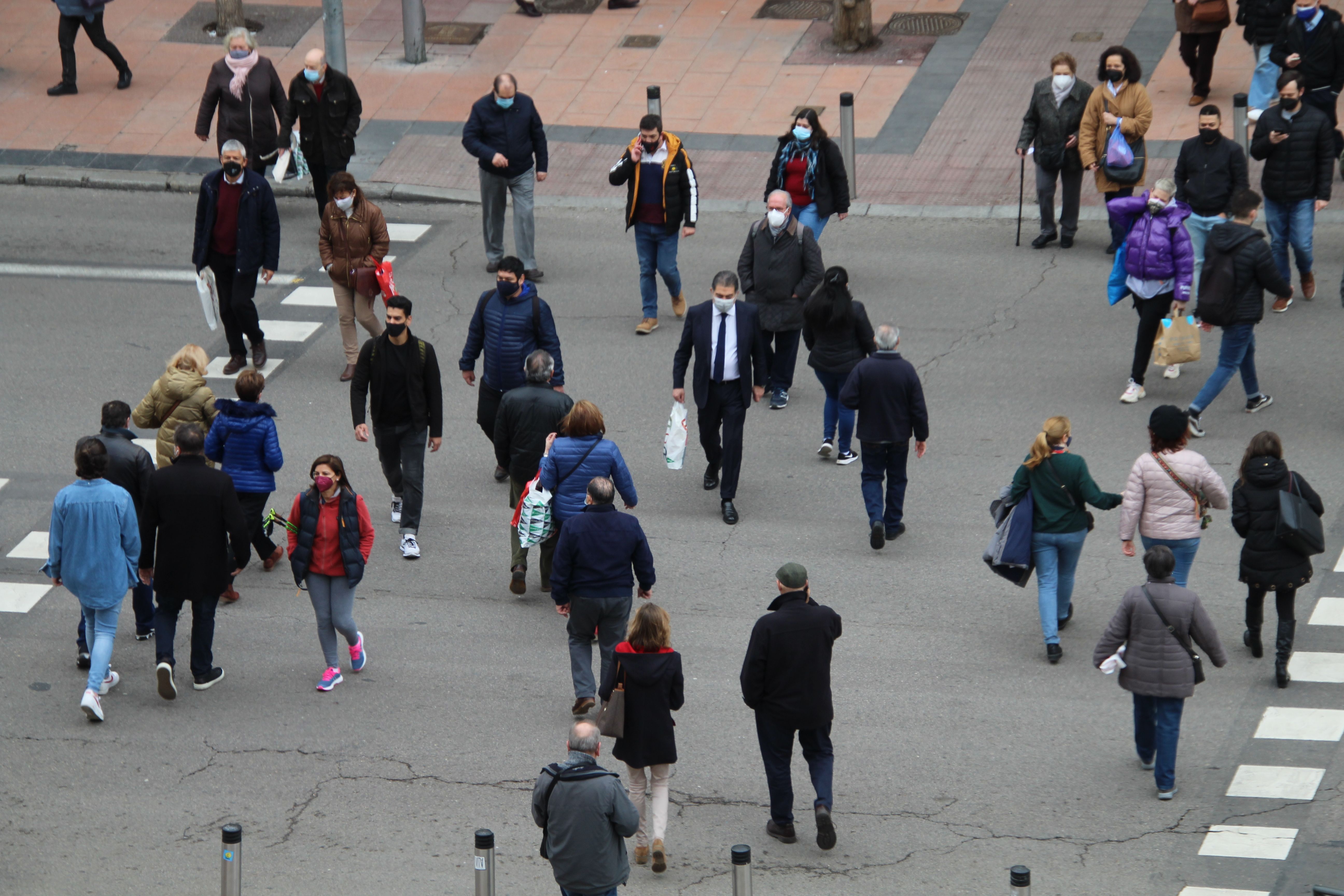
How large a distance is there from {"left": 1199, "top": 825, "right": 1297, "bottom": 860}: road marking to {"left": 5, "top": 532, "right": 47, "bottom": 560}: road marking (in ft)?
25.3

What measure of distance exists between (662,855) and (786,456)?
5.28 meters

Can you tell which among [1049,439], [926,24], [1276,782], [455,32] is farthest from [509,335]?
[926,24]

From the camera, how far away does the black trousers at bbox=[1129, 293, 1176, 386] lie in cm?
1390

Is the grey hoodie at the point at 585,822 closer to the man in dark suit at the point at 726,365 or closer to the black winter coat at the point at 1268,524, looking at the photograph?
the black winter coat at the point at 1268,524

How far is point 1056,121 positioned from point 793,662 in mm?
9554

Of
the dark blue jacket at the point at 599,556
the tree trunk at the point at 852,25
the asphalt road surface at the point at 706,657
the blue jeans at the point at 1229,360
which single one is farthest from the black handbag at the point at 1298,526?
the tree trunk at the point at 852,25

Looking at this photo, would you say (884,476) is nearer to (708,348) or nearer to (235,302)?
(708,348)

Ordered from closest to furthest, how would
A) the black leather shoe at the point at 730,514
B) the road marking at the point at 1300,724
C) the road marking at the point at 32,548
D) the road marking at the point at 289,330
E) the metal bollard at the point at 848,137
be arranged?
the road marking at the point at 1300,724 < the road marking at the point at 32,548 < the black leather shoe at the point at 730,514 < the road marking at the point at 289,330 < the metal bollard at the point at 848,137

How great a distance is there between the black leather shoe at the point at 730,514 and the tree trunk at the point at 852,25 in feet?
34.1

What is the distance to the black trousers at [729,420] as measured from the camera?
1273 centimetres

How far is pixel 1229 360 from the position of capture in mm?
13508

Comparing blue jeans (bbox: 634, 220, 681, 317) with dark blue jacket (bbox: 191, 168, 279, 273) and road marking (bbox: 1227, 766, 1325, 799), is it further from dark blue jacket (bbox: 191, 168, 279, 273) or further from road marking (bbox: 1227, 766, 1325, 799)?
road marking (bbox: 1227, 766, 1325, 799)

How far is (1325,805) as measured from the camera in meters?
9.31

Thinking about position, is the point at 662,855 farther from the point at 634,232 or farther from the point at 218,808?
the point at 634,232
